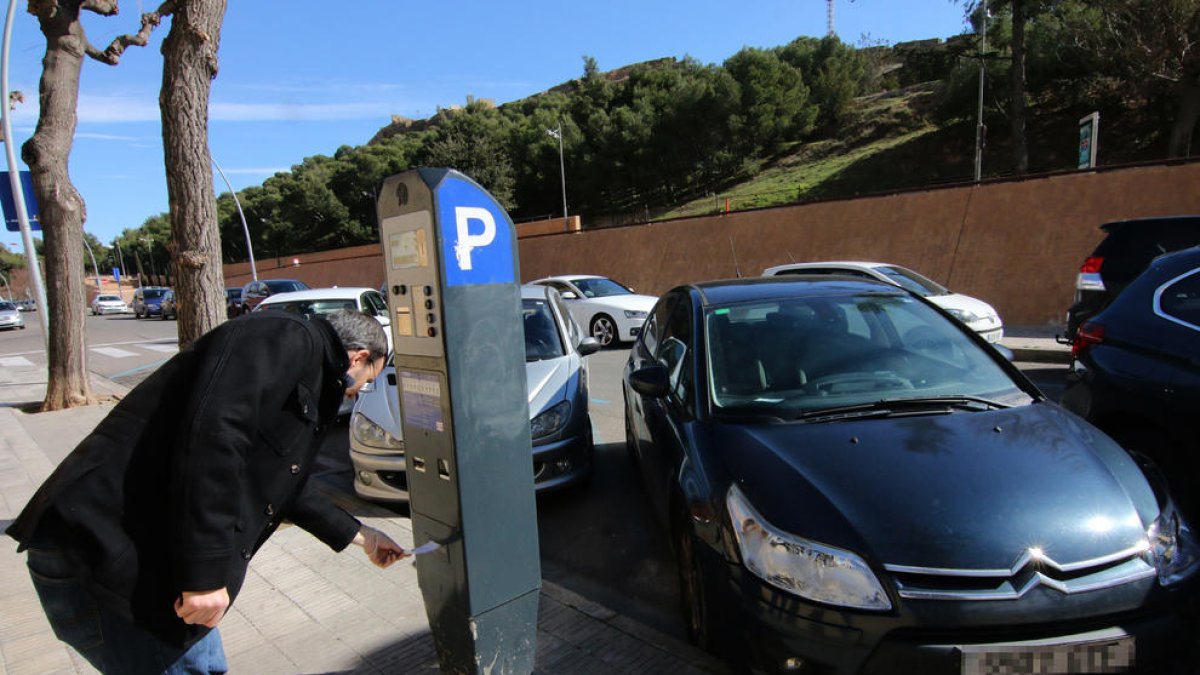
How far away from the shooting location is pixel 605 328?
40.7 ft

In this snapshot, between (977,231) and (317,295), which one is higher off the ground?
(977,231)

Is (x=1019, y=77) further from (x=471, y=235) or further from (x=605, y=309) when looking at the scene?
(x=471, y=235)

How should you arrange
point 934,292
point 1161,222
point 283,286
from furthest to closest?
point 283,286 → point 934,292 → point 1161,222

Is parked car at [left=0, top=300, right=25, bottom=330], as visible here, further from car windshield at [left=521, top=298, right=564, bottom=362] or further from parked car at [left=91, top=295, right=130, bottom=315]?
car windshield at [left=521, top=298, right=564, bottom=362]

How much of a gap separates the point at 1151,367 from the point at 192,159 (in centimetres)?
608

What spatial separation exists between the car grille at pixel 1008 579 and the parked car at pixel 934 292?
7336 mm

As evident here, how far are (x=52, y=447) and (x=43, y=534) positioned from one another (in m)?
6.58

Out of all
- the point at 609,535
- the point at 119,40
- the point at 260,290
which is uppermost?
the point at 119,40

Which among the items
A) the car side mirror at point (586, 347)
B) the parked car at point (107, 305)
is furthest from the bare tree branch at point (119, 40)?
the parked car at point (107, 305)

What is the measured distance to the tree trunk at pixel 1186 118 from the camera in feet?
82.2

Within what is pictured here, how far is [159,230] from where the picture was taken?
88.3 metres

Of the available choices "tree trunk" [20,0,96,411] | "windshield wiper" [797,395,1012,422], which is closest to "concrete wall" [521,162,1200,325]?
"windshield wiper" [797,395,1012,422]

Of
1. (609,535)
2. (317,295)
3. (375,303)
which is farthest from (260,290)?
(609,535)

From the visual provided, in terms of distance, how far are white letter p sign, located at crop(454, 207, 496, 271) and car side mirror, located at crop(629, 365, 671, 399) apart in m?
1.55
